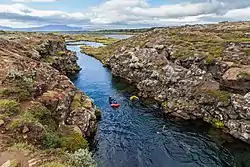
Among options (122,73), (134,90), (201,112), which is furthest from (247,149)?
(122,73)

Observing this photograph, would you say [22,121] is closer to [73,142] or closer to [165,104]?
[73,142]

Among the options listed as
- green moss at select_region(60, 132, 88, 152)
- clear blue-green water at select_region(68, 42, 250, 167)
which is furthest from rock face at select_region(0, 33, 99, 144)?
clear blue-green water at select_region(68, 42, 250, 167)

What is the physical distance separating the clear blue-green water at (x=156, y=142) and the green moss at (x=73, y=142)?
3.47 meters

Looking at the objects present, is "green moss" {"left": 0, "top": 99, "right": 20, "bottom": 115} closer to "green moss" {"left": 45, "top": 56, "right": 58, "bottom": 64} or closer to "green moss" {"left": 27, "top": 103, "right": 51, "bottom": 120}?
"green moss" {"left": 27, "top": 103, "right": 51, "bottom": 120}

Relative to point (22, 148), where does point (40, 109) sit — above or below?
below

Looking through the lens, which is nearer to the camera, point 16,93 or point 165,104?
point 16,93

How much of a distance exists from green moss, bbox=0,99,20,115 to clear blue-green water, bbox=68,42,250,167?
1354cm

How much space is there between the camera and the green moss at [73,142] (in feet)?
116

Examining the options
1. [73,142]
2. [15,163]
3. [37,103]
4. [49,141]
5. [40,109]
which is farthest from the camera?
[37,103]

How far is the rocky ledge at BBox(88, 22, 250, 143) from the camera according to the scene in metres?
52.1

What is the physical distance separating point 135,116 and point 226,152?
20.7 m

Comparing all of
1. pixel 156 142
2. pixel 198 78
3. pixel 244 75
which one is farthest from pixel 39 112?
pixel 244 75

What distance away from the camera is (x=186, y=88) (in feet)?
208

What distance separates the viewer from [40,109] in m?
36.0
